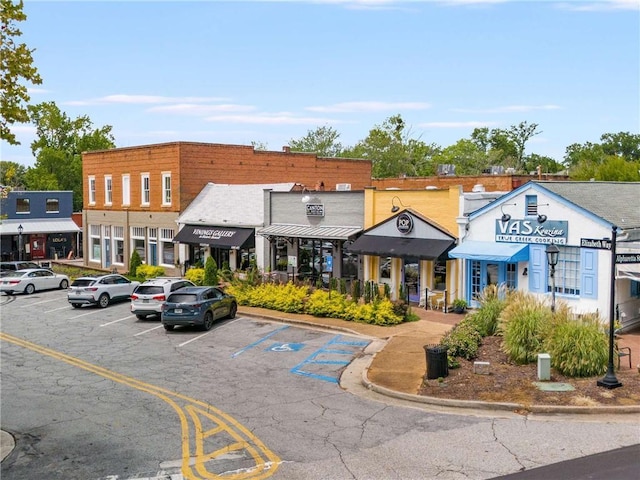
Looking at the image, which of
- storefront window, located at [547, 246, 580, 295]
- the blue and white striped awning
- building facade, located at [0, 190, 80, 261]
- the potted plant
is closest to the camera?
storefront window, located at [547, 246, 580, 295]

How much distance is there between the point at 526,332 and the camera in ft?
60.1

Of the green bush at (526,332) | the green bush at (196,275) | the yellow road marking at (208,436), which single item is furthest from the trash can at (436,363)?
the green bush at (196,275)

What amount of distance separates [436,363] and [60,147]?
260ft

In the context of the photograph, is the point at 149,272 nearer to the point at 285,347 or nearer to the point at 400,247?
the point at 400,247

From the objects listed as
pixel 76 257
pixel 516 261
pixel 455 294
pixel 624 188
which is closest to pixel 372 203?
pixel 455 294

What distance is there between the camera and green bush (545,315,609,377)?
16.9m

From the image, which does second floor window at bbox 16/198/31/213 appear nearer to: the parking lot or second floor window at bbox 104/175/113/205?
second floor window at bbox 104/175/113/205

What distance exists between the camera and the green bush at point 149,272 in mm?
41062

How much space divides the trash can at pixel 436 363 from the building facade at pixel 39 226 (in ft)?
160

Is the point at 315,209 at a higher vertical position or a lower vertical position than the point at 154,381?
higher

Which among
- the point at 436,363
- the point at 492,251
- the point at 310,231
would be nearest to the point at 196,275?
the point at 310,231

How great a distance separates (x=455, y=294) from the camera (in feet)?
93.6

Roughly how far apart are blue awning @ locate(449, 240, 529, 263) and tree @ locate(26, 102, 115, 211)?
60064 millimetres

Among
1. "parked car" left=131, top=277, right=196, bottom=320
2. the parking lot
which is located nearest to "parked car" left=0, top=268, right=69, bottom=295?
the parking lot
